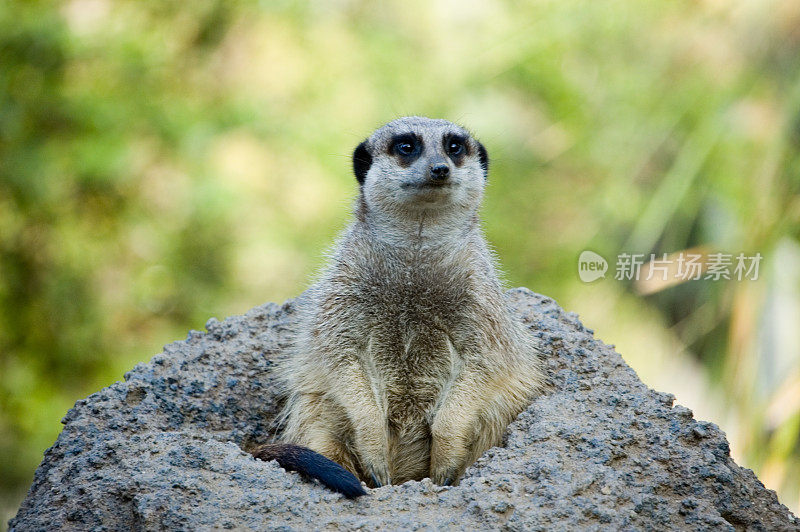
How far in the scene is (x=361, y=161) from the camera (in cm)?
284

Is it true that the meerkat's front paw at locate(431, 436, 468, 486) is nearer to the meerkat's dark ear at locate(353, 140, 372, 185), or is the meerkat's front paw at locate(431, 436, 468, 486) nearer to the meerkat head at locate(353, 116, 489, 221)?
the meerkat head at locate(353, 116, 489, 221)

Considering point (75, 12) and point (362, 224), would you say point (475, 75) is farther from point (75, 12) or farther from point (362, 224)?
point (362, 224)

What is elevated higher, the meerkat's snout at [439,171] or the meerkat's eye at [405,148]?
the meerkat's eye at [405,148]

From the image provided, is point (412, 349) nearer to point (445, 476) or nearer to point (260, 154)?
point (445, 476)

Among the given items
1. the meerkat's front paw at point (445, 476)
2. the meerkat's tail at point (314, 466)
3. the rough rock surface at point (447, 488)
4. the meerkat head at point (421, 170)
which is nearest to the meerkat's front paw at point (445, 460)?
the meerkat's front paw at point (445, 476)

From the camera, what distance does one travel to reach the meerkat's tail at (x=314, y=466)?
2.06 m

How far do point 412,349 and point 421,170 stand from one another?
52 centimetres

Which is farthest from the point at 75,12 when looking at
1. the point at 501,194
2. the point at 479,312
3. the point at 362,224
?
the point at 479,312

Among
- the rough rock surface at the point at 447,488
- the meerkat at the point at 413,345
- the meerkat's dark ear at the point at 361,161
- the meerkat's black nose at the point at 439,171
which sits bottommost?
the rough rock surface at the point at 447,488

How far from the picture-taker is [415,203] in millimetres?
2568

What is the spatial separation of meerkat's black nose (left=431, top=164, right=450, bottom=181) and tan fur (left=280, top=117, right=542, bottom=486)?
0.19 ft

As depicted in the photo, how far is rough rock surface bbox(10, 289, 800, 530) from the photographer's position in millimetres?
1961

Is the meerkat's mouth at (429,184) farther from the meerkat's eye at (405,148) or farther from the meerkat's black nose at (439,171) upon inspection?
the meerkat's eye at (405,148)

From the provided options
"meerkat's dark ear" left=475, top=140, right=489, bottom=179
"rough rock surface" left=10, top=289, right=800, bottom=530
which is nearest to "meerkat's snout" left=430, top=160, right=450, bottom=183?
"meerkat's dark ear" left=475, top=140, right=489, bottom=179
